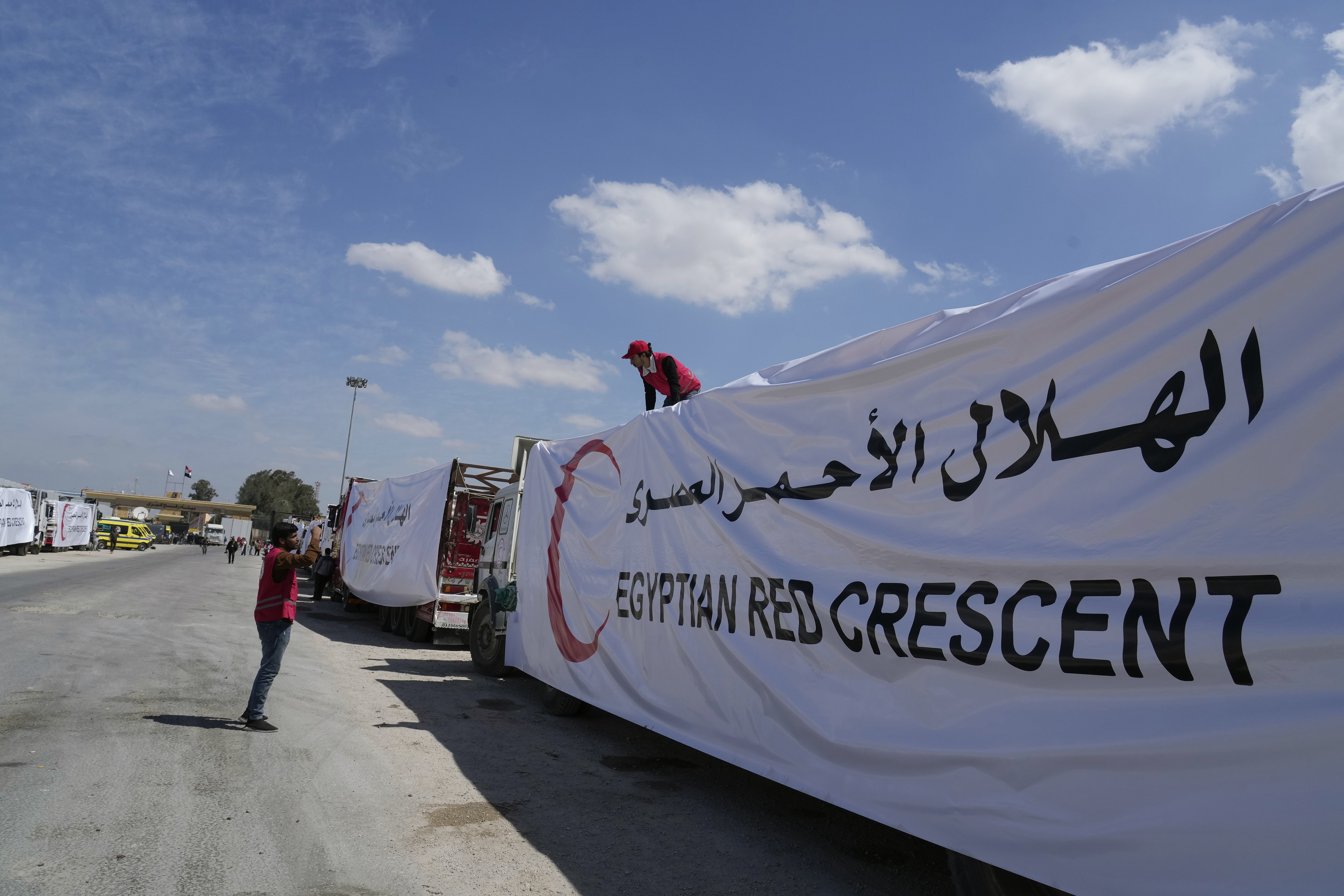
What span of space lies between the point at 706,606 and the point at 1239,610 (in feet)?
11.4

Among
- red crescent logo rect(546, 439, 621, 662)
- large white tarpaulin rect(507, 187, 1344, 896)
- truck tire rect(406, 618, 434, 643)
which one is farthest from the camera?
Result: truck tire rect(406, 618, 434, 643)

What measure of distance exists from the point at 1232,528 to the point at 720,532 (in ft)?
10.9

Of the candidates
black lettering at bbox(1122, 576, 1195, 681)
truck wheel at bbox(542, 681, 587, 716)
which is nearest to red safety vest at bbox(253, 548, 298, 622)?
truck wheel at bbox(542, 681, 587, 716)

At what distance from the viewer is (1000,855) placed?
3271mm

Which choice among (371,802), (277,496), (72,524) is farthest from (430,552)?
(277,496)

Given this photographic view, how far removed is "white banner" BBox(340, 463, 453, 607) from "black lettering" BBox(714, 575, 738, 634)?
29.4 ft

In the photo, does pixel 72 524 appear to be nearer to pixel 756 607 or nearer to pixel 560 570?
pixel 560 570

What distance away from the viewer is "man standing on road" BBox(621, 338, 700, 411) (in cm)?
776

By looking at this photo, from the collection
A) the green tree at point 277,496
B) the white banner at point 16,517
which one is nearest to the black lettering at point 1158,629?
the white banner at point 16,517

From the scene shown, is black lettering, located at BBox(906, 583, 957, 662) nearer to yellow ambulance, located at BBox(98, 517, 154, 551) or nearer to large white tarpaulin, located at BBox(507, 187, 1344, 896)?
large white tarpaulin, located at BBox(507, 187, 1344, 896)

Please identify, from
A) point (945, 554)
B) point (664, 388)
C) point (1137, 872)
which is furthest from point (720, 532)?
point (1137, 872)

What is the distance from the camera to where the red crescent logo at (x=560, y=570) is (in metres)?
7.74

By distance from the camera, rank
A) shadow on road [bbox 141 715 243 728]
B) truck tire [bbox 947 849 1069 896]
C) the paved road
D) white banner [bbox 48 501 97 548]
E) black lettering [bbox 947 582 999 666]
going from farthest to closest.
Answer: white banner [bbox 48 501 97 548], shadow on road [bbox 141 715 243 728], the paved road, black lettering [bbox 947 582 999 666], truck tire [bbox 947 849 1069 896]

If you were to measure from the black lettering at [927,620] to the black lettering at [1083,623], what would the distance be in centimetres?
56
